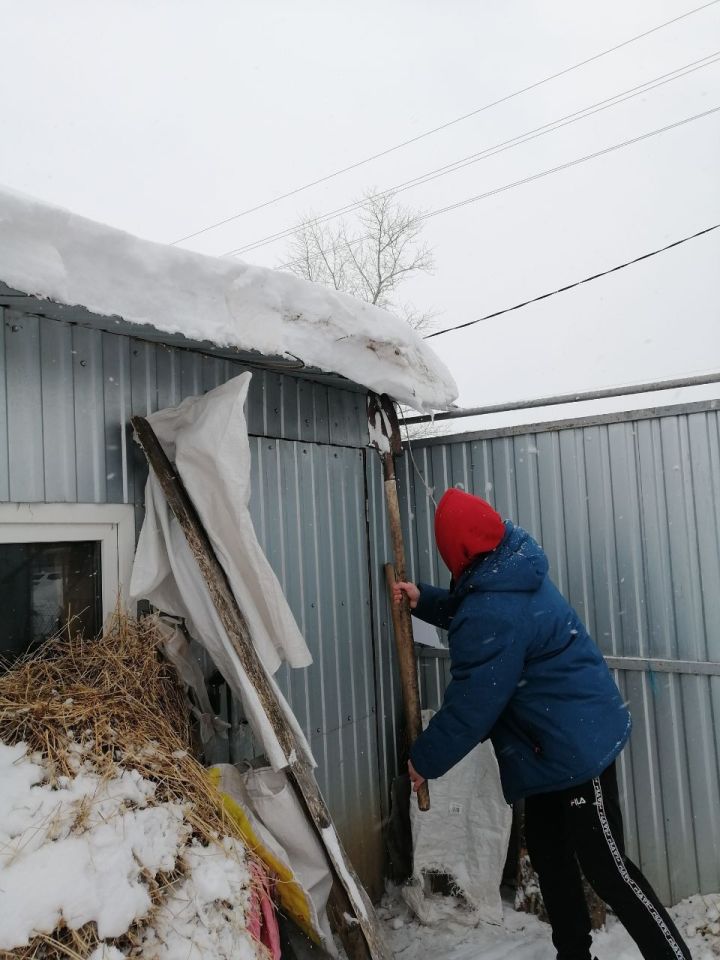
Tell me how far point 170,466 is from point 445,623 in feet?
5.15

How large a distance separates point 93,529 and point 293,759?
1147 millimetres

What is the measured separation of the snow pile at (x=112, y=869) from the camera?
172cm

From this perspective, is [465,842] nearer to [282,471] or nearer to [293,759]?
[293,759]

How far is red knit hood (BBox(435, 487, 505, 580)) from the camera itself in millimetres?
2801

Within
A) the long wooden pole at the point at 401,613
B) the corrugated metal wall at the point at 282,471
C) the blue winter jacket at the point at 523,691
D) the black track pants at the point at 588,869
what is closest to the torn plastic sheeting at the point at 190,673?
the corrugated metal wall at the point at 282,471

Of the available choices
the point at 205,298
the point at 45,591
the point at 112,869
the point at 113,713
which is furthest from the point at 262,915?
the point at 205,298

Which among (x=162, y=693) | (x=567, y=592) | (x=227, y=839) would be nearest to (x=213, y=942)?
(x=227, y=839)

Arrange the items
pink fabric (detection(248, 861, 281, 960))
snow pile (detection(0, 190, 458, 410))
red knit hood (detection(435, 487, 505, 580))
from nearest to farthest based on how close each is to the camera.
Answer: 1. snow pile (detection(0, 190, 458, 410))
2. pink fabric (detection(248, 861, 281, 960))
3. red knit hood (detection(435, 487, 505, 580))

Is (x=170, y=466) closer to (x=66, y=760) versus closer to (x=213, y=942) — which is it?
(x=66, y=760)

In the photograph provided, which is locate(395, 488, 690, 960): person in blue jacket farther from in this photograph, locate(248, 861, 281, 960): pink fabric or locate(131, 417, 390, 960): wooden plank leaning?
locate(248, 861, 281, 960): pink fabric

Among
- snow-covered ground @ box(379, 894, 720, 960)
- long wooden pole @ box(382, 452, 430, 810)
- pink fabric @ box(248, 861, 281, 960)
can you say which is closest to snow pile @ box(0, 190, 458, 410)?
long wooden pole @ box(382, 452, 430, 810)

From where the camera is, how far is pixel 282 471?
3.45 metres

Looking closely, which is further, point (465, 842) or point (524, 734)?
point (465, 842)

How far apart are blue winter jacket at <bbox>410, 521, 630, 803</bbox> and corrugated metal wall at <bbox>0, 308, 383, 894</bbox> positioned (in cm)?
100
